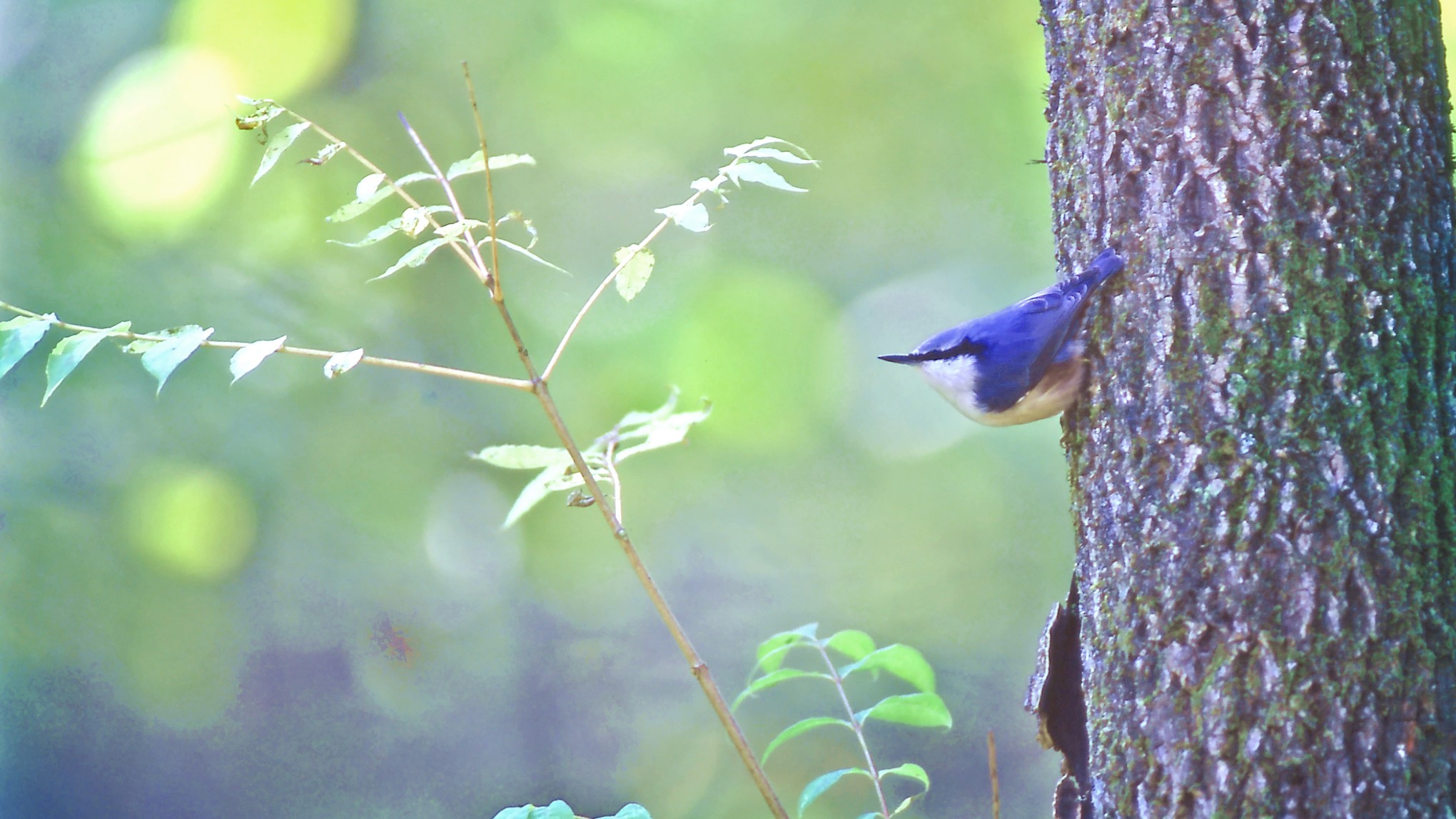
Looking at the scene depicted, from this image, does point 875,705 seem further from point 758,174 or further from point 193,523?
point 193,523

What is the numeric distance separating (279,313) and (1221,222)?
7.48 feet

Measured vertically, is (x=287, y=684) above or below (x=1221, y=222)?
below

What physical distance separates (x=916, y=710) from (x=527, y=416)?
5.99 feet

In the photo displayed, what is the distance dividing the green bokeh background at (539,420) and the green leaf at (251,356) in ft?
5.64

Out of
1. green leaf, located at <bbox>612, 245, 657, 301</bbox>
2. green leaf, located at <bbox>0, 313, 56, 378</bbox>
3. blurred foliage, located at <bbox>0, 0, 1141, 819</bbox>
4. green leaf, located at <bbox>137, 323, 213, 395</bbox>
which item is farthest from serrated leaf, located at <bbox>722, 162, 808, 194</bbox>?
blurred foliage, located at <bbox>0, 0, 1141, 819</bbox>

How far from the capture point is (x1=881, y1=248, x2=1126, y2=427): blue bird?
2.92 ft

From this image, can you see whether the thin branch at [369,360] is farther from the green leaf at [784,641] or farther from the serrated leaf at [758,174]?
the green leaf at [784,641]

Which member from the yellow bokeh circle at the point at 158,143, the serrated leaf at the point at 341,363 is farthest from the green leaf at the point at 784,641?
the yellow bokeh circle at the point at 158,143

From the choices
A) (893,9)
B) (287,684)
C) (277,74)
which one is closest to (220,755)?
(287,684)

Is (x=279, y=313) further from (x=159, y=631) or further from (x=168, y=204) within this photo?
(x=159, y=631)

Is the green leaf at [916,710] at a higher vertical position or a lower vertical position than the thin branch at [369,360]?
lower

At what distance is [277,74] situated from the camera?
2408mm

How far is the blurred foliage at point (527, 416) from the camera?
2.30 m

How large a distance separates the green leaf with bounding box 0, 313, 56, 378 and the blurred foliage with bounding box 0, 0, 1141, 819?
5.44ft
